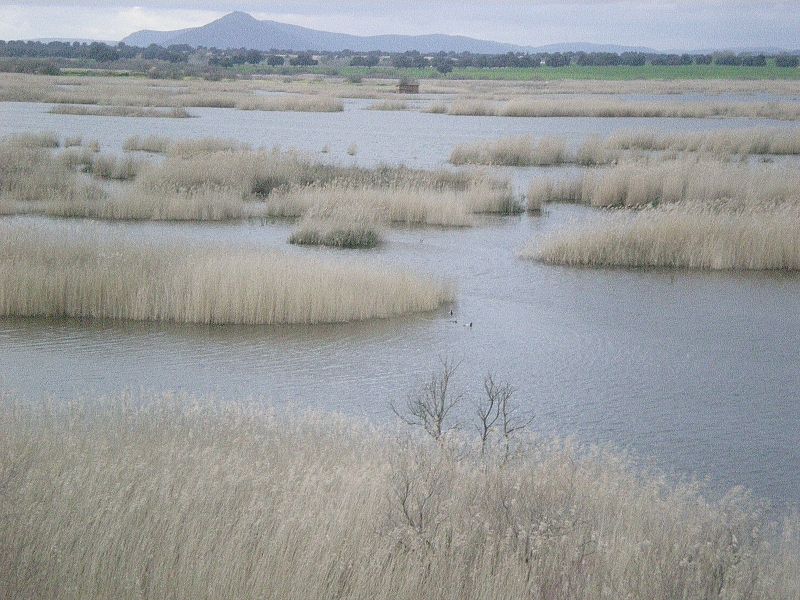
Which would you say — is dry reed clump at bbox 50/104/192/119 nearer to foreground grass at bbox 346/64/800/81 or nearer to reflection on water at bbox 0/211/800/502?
reflection on water at bbox 0/211/800/502

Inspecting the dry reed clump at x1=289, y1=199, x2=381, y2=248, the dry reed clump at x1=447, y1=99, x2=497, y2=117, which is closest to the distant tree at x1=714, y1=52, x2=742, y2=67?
the dry reed clump at x1=447, y1=99, x2=497, y2=117

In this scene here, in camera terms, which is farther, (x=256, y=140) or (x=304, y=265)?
(x=256, y=140)

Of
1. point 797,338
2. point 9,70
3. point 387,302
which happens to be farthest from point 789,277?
point 9,70

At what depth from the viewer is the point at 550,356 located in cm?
1212

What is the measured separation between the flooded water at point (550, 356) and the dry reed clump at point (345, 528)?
2448 mm

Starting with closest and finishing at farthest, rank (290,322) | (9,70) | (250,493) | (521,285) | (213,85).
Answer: (250,493), (290,322), (521,285), (213,85), (9,70)

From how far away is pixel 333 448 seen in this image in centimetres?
718

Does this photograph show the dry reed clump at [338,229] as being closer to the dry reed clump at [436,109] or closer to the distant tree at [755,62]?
the dry reed clump at [436,109]

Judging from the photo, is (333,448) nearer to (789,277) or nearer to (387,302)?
(387,302)

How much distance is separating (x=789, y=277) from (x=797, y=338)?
4.65 metres

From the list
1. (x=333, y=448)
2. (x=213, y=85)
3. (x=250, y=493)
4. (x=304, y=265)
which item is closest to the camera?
(x=250, y=493)

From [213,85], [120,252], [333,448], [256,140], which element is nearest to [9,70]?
[213,85]

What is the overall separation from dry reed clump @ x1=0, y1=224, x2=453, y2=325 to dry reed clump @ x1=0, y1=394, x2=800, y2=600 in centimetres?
624

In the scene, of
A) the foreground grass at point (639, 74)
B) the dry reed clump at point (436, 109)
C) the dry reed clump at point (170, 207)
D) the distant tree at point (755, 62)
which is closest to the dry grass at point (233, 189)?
the dry reed clump at point (170, 207)
